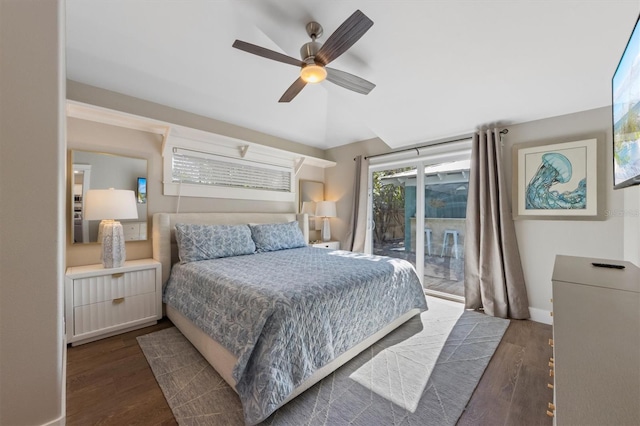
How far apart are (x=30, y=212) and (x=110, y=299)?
6.00 feet

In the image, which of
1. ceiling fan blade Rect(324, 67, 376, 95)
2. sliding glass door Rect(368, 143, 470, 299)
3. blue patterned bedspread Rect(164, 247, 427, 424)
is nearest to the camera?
blue patterned bedspread Rect(164, 247, 427, 424)

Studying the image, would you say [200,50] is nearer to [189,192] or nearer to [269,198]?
[189,192]

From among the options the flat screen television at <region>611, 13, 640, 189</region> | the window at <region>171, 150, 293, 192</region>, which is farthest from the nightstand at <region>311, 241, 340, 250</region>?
the flat screen television at <region>611, 13, 640, 189</region>

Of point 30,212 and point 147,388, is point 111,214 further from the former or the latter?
point 30,212

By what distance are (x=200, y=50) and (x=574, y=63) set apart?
3295 millimetres

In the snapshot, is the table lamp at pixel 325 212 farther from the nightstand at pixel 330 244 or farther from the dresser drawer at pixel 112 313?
the dresser drawer at pixel 112 313

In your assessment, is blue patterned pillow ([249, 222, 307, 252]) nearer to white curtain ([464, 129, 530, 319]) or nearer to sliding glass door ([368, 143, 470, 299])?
sliding glass door ([368, 143, 470, 299])

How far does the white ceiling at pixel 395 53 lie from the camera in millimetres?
1833

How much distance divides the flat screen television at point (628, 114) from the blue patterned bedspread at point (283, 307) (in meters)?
1.57

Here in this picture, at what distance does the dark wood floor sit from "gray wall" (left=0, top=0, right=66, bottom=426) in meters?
0.70

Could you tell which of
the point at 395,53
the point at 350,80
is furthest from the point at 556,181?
the point at 350,80

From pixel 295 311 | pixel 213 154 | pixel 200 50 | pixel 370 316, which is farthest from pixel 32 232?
pixel 213 154

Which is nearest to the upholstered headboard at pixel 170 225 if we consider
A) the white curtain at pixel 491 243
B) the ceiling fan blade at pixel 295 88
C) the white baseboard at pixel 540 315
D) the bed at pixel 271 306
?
the bed at pixel 271 306

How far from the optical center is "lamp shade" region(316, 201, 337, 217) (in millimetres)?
4273
